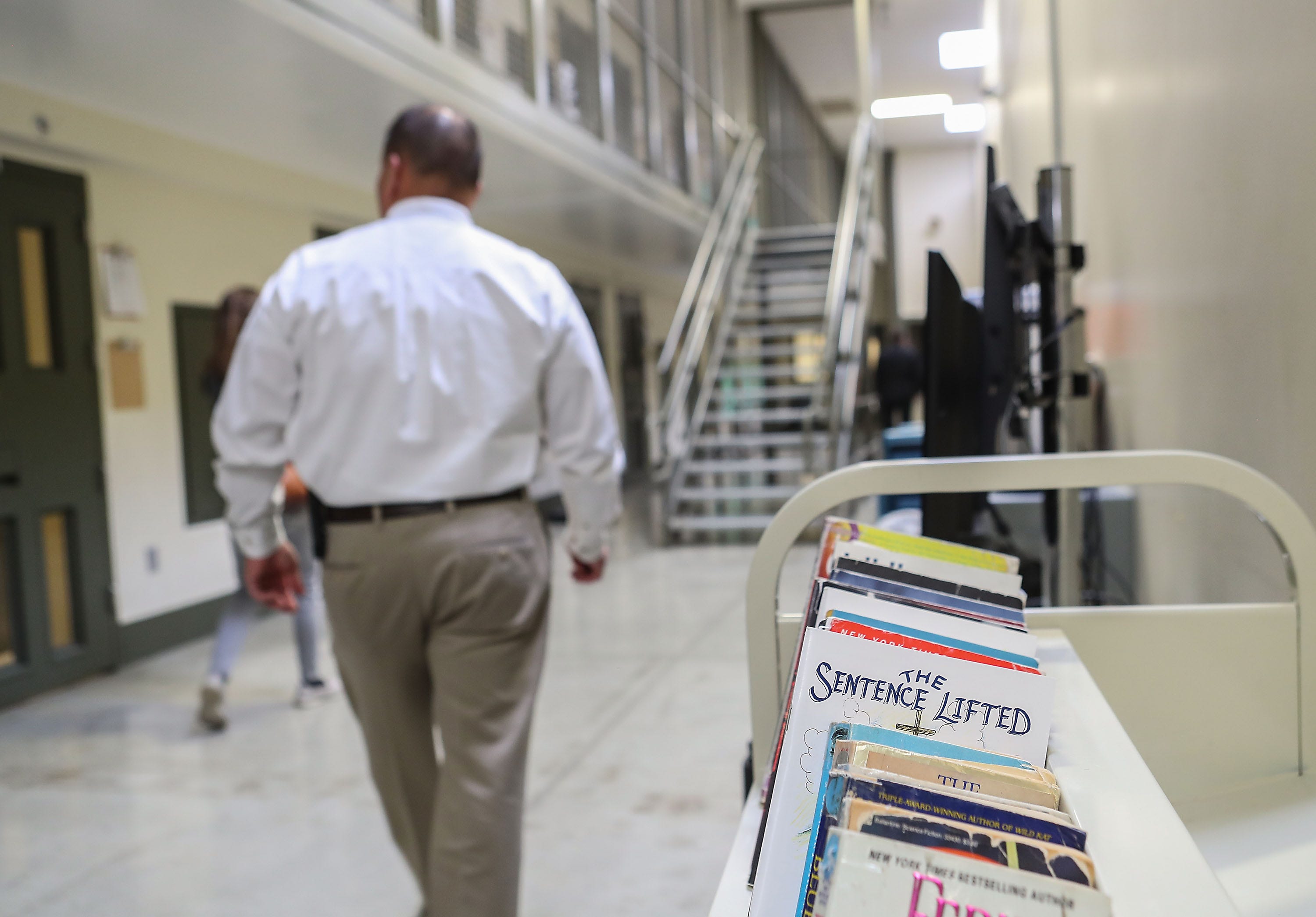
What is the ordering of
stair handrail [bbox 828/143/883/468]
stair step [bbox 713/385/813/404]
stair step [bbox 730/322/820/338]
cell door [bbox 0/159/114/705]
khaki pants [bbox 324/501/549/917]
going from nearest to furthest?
khaki pants [bbox 324/501/549/917] → cell door [bbox 0/159/114/705] → stair handrail [bbox 828/143/883/468] → stair step [bbox 713/385/813/404] → stair step [bbox 730/322/820/338]

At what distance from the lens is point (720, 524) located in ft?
23.5

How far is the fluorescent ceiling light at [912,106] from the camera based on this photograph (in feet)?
34.9

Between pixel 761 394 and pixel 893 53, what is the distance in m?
5.50

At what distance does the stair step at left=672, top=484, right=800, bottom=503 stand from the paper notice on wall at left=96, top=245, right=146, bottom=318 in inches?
142

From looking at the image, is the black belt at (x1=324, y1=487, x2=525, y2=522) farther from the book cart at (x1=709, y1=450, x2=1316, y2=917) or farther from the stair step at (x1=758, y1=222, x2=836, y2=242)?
the stair step at (x1=758, y1=222, x2=836, y2=242)

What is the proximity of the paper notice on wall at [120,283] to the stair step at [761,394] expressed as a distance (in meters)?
4.59

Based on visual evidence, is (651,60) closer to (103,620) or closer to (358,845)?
(103,620)

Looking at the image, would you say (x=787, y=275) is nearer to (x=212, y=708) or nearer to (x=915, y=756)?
(x=212, y=708)

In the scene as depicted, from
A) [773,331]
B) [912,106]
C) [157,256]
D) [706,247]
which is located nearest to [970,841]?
[157,256]

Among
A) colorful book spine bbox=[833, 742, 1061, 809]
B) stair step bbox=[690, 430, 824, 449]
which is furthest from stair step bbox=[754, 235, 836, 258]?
colorful book spine bbox=[833, 742, 1061, 809]

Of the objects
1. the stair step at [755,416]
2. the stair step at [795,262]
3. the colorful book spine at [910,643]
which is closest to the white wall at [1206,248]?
the colorful book spine at [910,643]

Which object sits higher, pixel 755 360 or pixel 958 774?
pixel 755 360

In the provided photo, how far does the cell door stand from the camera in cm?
412

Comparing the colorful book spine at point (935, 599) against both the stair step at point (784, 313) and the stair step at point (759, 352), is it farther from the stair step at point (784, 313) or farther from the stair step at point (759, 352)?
the stair step at point (784, 313)
